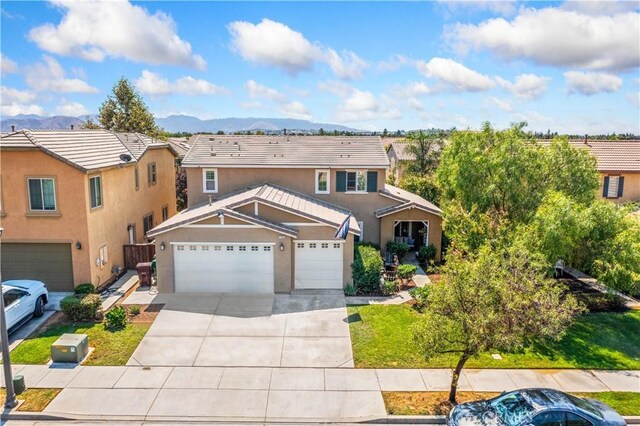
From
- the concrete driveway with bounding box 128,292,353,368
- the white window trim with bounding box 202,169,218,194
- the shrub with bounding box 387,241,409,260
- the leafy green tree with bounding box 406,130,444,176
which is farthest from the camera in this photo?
the leafy green tree with bounding box 406,130,444,176

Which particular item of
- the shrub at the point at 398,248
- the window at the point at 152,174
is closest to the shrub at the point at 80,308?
the window at the point at 152,174

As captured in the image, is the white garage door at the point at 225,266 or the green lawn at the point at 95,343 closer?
the green lawn at the point at 95,343

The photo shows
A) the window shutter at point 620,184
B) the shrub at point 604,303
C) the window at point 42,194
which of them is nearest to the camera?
the shrub at point 604,303

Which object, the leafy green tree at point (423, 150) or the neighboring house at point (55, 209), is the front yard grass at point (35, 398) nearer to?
the neighboring house at point (55, 209)

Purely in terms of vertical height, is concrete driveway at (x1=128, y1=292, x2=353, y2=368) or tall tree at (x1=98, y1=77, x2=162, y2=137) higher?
tall tree at (x1=98, y1=77, x2=162, y2=137)

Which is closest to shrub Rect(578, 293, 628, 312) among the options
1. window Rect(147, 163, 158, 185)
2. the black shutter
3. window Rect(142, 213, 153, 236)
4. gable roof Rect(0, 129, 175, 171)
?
the black shutter

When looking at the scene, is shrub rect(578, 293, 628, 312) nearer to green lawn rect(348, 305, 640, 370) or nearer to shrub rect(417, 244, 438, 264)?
green lawn rect(348, 305, 640, 370)

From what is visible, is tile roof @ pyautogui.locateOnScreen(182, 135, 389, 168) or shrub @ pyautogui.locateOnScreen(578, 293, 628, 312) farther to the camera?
tile roof @ pyautogui.locateOnScreen(182, 135, 389, 168)
